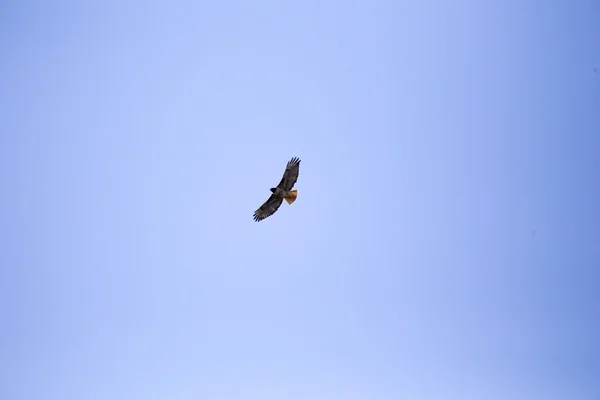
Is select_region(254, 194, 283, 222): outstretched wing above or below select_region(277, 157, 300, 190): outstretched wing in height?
below

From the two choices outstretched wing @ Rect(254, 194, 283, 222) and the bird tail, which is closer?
the bird tail

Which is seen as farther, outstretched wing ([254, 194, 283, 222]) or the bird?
outstretched wing ([254, 194, 283, 222])

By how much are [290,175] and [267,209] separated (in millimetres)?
2749

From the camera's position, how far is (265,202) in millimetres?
42906

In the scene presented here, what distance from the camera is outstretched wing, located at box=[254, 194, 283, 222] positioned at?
42812 mm

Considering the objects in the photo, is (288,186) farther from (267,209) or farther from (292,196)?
(267,209)

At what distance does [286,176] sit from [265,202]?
90.4 inches

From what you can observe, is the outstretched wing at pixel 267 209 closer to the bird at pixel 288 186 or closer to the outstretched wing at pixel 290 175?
the bird at pixel 288 186

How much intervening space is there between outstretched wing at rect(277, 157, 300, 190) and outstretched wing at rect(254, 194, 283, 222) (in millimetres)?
1133

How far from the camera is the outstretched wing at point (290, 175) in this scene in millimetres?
41656

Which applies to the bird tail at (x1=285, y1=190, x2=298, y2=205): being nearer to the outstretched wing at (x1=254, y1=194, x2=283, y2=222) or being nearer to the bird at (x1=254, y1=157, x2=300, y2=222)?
the bird at (x1=254, y1=157, x2=300, y2=222)

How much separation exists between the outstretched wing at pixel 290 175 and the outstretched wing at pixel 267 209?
1133 mm

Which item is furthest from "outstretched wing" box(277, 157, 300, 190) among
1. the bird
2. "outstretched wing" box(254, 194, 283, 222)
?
"outstretched wing" box(254, 194, 283, 222)

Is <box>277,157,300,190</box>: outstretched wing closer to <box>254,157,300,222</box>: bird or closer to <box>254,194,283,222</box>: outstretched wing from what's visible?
<box>254,157,300,222</box>: bird
